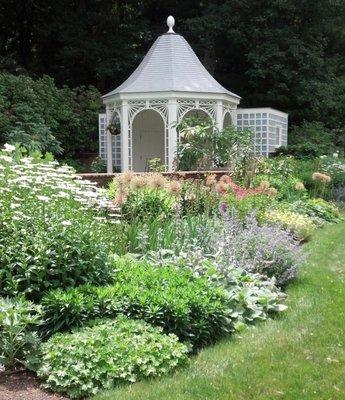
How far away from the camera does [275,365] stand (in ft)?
12.0

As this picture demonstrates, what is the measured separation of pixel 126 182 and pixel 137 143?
→ 37.0 feet

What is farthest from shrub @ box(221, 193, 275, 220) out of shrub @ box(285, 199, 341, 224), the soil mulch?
the soil mulch

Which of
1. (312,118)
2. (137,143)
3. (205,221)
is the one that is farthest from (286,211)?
(312,118)

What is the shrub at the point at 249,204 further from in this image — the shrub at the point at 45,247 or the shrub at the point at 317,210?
the shrub at the point at 45,247

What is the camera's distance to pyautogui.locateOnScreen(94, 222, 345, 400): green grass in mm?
3281

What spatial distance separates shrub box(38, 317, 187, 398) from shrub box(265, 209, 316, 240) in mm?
3976

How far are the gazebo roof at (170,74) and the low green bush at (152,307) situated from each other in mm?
10468

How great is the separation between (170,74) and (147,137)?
3.58m

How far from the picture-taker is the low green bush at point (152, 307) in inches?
154

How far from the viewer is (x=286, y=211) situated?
853 centimetres

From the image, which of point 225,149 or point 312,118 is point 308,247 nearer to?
point 225,149

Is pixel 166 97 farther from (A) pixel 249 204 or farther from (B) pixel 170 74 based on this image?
(A) pixel 249 204

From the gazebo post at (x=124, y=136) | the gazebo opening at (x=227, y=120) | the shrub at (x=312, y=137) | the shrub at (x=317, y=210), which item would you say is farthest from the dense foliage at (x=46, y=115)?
the shrub at (x=312, y=137)

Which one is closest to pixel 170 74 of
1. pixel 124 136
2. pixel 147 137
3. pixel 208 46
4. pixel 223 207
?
pixel 124 136
